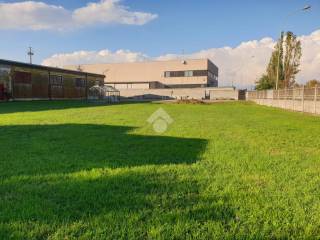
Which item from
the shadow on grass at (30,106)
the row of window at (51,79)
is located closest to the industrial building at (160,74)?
Result: the row of window at (51,79)

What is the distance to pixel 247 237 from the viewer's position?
2791 mm

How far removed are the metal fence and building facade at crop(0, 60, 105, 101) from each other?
29.3m

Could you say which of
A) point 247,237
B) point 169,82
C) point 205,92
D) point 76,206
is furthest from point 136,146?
point 169,82

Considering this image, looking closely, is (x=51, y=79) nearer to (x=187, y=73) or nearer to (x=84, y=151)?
(x=84, y=151)

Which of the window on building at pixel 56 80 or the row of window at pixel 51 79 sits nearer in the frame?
the row of window at pixel 51 79

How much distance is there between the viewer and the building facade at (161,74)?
77.4 metres

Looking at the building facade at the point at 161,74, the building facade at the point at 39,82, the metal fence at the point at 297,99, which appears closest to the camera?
the metal fence at the point at 297,99

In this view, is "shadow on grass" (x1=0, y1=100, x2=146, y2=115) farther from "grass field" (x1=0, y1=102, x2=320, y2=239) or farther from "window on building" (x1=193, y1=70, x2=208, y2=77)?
"window on building" (x1=193, y1=70, x2=208, y2=77)

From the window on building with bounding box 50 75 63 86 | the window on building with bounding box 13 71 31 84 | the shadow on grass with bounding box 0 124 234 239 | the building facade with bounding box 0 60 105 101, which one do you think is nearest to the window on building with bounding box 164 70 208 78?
the building facade with bounding box 0 60 105 101

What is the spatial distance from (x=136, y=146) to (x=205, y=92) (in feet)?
193

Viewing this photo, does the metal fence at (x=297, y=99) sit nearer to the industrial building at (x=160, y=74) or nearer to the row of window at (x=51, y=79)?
the row of window at (x=51, y=79)

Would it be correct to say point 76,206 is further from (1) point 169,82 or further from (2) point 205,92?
(1) point 169,82

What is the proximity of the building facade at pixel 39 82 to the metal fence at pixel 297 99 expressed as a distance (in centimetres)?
2925

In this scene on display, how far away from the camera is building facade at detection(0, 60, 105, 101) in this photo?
1336 inches
